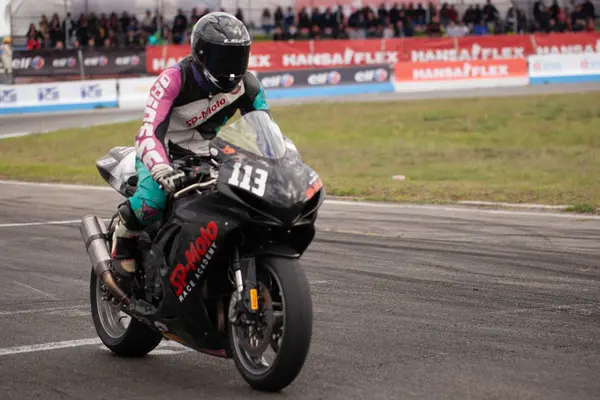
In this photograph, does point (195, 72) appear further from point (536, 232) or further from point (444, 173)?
point (444, 173)

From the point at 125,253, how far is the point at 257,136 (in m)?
1.40

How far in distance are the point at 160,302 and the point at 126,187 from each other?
3.00 feet

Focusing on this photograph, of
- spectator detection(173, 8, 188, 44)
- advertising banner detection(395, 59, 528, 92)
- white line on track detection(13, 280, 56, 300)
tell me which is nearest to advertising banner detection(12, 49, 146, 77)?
spectator detection(173, 8, 188, 44)

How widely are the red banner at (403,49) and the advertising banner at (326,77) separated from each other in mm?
837

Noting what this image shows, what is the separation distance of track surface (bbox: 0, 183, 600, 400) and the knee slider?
796mm

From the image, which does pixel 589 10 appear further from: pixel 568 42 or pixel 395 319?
pixel 395 319

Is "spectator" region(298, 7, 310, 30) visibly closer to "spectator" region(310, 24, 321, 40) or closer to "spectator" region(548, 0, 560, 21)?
"spectator" region(310, 24, 321, 40)

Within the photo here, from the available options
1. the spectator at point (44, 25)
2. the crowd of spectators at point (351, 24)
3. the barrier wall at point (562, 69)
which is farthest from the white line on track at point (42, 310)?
the barrier wall at point (562, 69)

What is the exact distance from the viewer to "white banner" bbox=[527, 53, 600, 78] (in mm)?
38031

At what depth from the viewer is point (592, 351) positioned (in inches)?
244

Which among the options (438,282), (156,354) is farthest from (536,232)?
(156,354)

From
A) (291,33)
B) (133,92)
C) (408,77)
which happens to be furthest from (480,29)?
(133,92)

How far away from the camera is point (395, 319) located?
23.6 ft

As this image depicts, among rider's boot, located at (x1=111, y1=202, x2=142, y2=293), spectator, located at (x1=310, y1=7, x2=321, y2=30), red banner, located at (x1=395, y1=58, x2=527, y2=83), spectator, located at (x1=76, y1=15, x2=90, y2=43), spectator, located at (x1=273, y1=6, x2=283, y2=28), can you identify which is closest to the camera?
rider's boot, located at (x1=111, y1=202, x2=142, y2=293)
